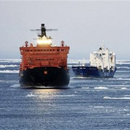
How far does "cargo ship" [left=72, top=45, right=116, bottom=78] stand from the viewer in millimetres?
163500

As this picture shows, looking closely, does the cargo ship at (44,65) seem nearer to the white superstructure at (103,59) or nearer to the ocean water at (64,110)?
the ocean water at (64,110)

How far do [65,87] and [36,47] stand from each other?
6057mm

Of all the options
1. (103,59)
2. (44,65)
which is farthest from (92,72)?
(44,65)

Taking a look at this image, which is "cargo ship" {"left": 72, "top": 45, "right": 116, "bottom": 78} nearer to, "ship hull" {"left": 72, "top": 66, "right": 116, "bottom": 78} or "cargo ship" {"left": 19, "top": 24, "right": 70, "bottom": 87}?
"ship hull" {"left": 72, "top": 66, "right": 116, "bottom": 78}

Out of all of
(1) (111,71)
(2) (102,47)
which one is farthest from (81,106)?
(2) (102,47)

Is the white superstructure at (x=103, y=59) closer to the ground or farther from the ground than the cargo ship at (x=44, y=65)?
closer to the ground

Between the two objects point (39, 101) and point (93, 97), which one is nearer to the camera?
point (39, 101)

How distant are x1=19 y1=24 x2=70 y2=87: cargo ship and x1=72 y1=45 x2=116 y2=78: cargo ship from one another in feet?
200

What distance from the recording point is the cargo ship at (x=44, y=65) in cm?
10000

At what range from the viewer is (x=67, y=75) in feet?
338

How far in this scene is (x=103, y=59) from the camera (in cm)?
17400

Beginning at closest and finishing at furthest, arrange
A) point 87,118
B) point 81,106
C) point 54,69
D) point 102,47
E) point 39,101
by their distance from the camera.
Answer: point 87,118 → point 81,106 → point 39,101 → point 54,69 → point 102,47

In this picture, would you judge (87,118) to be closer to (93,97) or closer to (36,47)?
(93,97)

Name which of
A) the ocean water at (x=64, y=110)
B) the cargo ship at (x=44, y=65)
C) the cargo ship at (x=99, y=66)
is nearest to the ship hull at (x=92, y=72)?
the cargo ship at (x=99, y=66)
